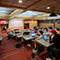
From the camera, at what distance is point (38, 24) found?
1570 cm

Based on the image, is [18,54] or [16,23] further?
[16,23]

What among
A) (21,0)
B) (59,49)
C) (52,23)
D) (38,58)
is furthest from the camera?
(52,23)

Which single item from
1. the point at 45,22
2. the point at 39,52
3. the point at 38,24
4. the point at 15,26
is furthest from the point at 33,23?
the point at 39,52

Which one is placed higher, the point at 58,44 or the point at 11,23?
the point at 11,23

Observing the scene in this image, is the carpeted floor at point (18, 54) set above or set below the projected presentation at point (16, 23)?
below

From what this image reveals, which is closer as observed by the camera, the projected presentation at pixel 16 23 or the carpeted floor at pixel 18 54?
the carpeted floor at pixel 18 54

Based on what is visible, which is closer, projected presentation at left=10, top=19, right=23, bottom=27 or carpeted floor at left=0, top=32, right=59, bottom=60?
carpeted floor at left=0, top=32, right=59, bottom=60

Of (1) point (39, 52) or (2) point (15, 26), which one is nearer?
(1) point (39, 52)

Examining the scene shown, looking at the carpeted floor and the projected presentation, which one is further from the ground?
the projected presentation

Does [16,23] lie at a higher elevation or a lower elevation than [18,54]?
higher

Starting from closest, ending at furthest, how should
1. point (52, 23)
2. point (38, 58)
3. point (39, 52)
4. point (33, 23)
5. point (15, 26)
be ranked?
point (38, 58)
point (39, 52)
point (52, 23)
point (15, 26)
point (33, 23)

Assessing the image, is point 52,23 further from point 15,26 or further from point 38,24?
point 15,26

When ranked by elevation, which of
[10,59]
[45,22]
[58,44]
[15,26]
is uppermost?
[45,22]

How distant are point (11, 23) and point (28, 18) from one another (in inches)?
158
